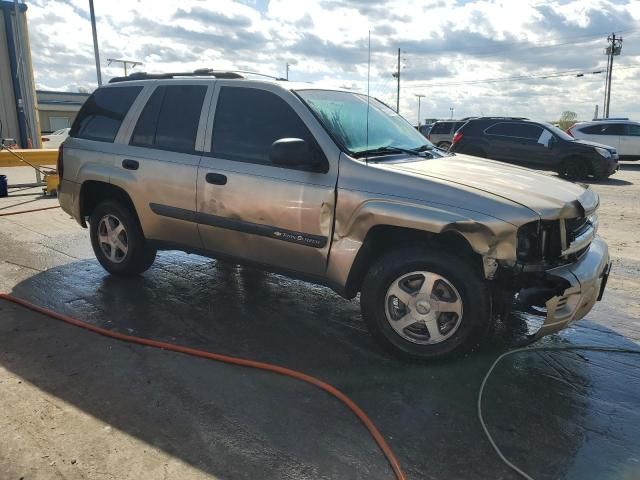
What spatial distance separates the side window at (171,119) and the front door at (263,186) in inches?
8.9

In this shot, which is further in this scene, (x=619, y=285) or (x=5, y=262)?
(x=5, y=262)

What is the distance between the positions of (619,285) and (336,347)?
3282 millimetres

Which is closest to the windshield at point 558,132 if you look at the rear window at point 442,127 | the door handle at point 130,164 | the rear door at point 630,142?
the rear door at point 630,142

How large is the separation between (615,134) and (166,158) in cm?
1976

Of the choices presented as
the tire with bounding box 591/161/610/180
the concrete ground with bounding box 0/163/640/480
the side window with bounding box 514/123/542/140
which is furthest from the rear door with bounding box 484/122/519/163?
the concrete ground with bounding box 0/163/640/480

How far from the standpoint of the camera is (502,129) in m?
15.4

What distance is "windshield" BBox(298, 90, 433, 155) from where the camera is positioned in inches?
157

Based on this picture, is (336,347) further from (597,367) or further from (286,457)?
(597,367)

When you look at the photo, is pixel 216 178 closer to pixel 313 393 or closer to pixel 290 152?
pixel 290 152

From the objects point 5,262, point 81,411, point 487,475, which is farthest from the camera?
point 5,262

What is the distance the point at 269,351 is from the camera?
12.5 ft

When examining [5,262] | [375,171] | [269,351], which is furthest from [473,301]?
[5,262]

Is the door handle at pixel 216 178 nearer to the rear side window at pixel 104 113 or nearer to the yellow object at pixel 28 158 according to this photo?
the rear side window at pixel 104 113

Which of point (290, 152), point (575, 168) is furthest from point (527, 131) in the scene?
point (290, 152)
